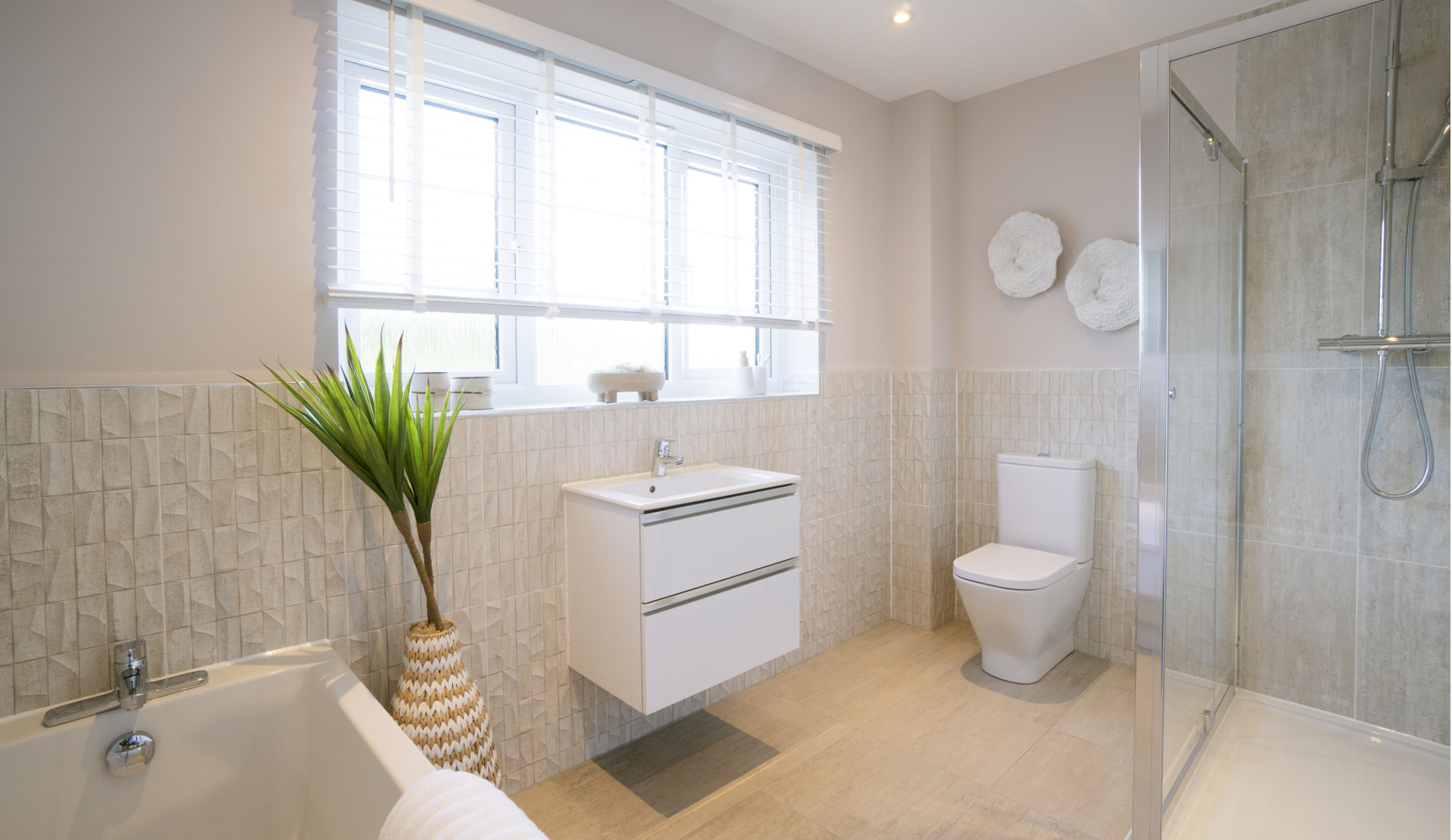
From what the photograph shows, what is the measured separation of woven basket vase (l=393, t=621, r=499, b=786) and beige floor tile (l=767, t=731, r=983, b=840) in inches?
33.8

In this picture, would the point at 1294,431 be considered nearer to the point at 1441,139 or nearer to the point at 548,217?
the point at 1441,139

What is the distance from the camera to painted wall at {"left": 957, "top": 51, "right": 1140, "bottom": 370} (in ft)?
9.04

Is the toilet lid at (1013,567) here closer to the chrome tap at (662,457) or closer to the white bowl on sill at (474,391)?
the chrome tap at (662,457)

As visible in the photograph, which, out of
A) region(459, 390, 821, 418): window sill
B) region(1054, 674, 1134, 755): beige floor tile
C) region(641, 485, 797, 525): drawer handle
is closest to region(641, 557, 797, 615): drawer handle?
region(641, 485, 797, 525): drawer handle

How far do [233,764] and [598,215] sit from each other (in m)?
1.65

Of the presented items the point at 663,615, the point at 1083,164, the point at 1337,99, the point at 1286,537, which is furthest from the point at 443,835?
the point at 1083,164

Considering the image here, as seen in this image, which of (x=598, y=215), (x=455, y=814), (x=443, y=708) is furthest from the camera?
(x=598, y=215)

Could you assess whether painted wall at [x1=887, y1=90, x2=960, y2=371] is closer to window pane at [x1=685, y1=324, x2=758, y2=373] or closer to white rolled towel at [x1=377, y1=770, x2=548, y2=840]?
window pane at [x1=685, y1=324, x2=758, y2=373]

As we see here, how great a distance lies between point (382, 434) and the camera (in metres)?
1.49

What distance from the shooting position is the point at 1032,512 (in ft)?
9.40

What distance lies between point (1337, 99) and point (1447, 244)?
43 cm

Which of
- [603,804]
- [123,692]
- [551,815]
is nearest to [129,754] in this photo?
[123,692]

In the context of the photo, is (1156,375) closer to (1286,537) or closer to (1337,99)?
(1286,537)

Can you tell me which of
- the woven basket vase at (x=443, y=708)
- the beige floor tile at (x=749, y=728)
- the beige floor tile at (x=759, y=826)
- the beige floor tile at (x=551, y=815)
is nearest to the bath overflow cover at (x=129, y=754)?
the woven basket vase at (x=443, y=708)
